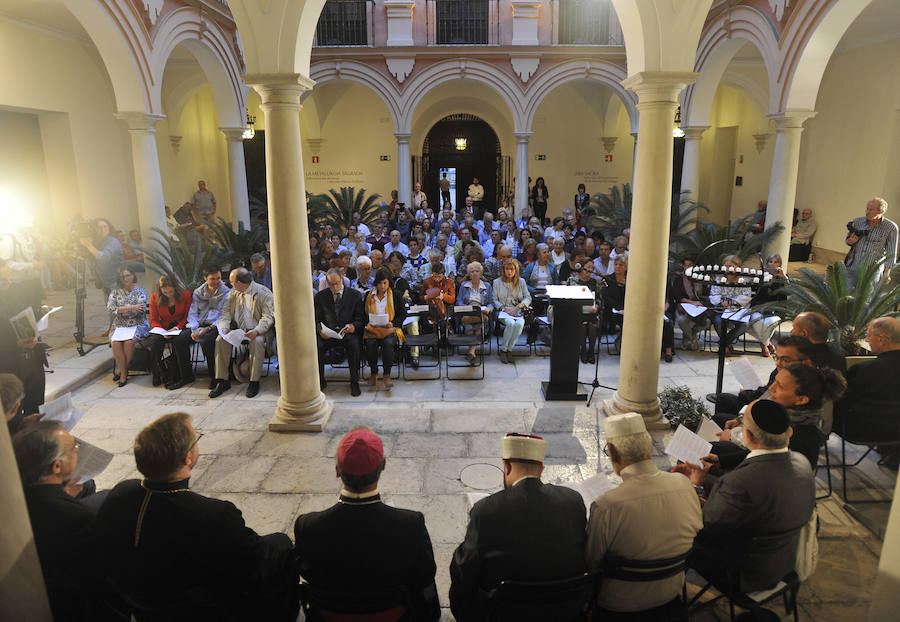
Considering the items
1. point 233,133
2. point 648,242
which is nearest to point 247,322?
point 648,242

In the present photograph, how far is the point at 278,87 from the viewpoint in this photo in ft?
15.2

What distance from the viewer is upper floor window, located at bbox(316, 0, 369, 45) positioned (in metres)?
14.5

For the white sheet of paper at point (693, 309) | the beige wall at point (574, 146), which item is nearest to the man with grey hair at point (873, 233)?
the white sheet of paper at point (693, 309)

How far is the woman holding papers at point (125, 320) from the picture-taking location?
21.3 ft

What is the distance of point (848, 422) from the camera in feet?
13.1

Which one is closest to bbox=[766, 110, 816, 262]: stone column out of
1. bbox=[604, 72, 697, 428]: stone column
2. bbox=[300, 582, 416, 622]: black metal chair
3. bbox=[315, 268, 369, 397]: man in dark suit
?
bbox=[604, 72, 697, 428]: stone column

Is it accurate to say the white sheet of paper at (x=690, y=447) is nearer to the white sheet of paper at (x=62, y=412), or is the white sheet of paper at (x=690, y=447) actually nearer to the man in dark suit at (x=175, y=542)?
the man in dark suit at (x=175, y=542)

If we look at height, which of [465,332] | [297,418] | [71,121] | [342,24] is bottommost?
[297,418]

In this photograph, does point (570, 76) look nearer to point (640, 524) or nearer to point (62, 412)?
point (62, 412)

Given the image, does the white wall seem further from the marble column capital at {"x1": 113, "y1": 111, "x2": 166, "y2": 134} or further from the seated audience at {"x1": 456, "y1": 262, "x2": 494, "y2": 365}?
the seated audience at {"x1": 456, "y1": 262, "x2": 494, "y2": 365}

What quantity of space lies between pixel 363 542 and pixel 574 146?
655 inches

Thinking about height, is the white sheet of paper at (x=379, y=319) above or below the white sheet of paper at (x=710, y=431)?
above

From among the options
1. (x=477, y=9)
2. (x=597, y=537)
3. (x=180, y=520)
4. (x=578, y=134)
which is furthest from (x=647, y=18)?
(x=578, y=134)

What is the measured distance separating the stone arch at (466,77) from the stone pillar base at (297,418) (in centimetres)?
1006
